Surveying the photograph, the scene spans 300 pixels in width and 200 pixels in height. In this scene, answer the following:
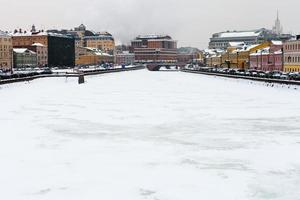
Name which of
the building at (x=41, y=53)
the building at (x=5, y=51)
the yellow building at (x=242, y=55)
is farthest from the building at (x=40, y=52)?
the yellow building at (x=242, y=55)

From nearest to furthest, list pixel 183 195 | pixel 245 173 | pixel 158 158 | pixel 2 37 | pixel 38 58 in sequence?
pixel 183 195
pixel 245 173
pixel 158 158
pixel 2 37
pixel 38 58

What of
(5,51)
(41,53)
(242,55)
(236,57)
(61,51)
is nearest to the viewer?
(5,51)

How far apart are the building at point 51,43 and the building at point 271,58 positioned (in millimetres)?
75006

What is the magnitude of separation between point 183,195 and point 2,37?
128908 millimetres

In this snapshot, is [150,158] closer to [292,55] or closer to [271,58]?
[292,55]

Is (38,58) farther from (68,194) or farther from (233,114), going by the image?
(68,194)

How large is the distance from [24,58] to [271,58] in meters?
74.6

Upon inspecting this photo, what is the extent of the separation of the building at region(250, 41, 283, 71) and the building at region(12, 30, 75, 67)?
7501 centimetres

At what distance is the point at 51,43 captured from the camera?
543ft

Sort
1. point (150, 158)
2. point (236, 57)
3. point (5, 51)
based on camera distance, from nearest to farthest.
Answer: point (150, 158), point (5, 51), point (236, 57)

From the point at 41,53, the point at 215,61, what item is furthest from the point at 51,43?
the point at 215,61

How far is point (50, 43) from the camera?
165m

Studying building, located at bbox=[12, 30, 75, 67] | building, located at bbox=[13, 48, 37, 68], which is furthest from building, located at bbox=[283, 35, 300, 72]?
building, located at bbox=[12, 30, 75, 67]

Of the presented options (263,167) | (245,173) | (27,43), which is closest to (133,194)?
(245,173)
